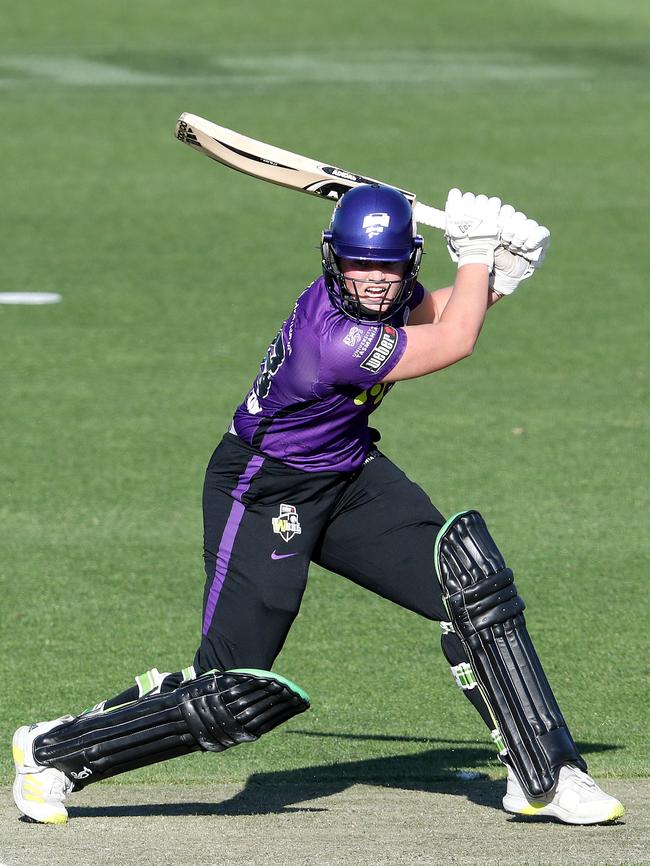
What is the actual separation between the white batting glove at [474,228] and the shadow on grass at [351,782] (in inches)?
68.8

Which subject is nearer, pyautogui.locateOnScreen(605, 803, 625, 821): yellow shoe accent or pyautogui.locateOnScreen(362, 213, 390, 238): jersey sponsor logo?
pyautogui.locateOnScreen(605, 803, 625, 821): yellow shoe accent

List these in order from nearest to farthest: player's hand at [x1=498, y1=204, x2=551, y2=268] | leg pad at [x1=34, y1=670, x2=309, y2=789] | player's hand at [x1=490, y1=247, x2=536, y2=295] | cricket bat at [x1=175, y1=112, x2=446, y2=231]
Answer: leg pad at [x1=34, y1=670, x2=309, y2=789] → player's hand at [x1=498, y1=204, x2=551, y2=268] → player's hand at [x1=490, y1=247, x2=536, y2=295] → cricket bat at [x1=175, y1=112, x2=446, y2=231]

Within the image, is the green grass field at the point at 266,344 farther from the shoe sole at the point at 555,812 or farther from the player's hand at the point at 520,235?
the player's hand at the point at 520,235

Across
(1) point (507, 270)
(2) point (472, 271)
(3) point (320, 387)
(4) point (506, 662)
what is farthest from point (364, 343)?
(4) point (506, 662)

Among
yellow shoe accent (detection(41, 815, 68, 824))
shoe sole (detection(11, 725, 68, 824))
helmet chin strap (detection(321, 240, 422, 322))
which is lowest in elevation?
yellow shoe accent (detection(41, 815, 68, 824))

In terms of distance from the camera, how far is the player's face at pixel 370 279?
4.86 meters

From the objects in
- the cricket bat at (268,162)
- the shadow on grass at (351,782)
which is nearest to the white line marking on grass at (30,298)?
the cricket bat at (268,162)

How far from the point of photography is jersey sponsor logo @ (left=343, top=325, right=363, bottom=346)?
474 centimetres

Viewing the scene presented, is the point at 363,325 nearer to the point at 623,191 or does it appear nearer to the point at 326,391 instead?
the point at 326,391

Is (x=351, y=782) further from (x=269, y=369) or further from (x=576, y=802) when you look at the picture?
(x=269, y=369)

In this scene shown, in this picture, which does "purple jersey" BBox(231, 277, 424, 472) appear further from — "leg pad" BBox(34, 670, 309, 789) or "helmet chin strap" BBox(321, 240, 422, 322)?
"leg pad" BBox(34, 670, 309, 789)

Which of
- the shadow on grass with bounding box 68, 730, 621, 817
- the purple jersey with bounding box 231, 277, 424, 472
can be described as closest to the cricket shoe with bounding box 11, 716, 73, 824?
the shadow on grass with bounding box 68, 730, 621, 817

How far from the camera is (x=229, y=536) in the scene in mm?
4953

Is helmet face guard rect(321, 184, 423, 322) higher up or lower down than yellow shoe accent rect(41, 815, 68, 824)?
higher up
